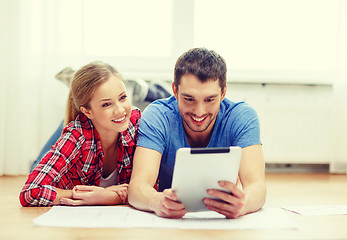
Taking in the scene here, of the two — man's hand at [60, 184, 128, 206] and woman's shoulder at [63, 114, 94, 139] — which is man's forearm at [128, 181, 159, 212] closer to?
man's hand at [60, 184, 128, 206]

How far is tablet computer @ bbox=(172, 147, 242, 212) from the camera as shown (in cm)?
108

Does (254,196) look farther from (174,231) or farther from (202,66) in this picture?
(202,66)

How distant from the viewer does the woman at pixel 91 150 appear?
1496 millimetres

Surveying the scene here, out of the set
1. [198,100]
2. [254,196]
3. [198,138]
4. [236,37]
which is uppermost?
[236,37]

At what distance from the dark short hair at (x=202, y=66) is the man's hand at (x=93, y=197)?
0.44 metres

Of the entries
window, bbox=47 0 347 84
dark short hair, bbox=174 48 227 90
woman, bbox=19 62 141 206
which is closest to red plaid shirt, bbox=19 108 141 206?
woman, bbox=19 62 141 206

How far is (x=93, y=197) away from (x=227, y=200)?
1.80 feet

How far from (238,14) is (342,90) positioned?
97 cm

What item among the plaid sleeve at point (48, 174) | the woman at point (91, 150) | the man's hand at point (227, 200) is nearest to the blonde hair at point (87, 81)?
the woman at point (91, 150)

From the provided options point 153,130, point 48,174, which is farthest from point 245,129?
point 48,174

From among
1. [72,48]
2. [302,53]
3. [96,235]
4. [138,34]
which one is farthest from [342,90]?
[96,235]

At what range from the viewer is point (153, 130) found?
4.93 ft

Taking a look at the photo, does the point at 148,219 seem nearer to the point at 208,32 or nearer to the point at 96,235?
the point at 96,235

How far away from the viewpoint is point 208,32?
333 cm
